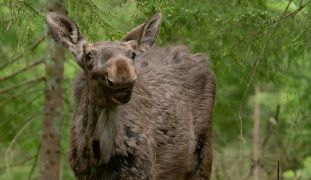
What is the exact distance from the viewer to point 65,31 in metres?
8.41

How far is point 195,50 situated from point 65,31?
3.28 meters

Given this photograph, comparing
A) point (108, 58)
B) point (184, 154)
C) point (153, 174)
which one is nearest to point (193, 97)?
point (184, 154)

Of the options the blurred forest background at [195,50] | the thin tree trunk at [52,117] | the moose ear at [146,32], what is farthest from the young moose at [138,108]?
the thin tree trunk at [52,117]

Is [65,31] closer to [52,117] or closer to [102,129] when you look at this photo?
[102,129]

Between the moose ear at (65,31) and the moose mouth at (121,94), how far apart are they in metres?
0.93

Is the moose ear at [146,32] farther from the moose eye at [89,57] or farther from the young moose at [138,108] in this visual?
the moose eye at [89,57]

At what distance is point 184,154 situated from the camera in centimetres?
990

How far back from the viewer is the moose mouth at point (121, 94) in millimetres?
7400

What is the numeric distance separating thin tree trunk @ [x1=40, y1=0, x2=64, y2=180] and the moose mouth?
4.15 meters

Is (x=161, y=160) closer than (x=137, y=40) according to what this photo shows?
No

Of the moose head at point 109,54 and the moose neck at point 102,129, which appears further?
the moose neck at point 102,129

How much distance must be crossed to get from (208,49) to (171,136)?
78.2 inches

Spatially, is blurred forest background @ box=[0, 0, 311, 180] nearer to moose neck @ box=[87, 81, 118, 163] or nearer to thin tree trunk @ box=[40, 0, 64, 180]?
thin tree trunk @ box=[40, 0, 64, 180]

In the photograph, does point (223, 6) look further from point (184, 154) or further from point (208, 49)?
point (184, 154)
